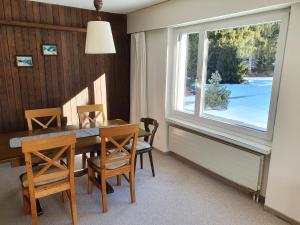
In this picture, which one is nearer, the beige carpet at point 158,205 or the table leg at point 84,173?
the beige carpet at point 158,205

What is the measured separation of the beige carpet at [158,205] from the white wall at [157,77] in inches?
37.5

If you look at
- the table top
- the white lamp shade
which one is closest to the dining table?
the table top

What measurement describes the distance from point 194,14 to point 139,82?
1.59 meters

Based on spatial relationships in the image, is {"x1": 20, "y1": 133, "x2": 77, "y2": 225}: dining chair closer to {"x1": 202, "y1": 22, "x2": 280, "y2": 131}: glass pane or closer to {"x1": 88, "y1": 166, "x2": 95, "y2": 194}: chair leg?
{"x1": 88, "y1": 166, "x2": 95, "y2": 194}: chair leg

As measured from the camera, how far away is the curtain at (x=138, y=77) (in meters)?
4.04

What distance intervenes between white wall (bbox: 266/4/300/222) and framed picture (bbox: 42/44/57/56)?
3.18 meters

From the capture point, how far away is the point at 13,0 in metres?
3.25

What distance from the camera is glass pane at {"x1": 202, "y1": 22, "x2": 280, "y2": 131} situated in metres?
2.56

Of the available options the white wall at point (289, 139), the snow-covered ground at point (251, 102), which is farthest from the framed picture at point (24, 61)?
the white wall at point (289, 139)

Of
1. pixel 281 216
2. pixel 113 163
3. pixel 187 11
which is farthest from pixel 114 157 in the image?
pixel 187 11

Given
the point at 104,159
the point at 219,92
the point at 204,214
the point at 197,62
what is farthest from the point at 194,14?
the point at 204,214

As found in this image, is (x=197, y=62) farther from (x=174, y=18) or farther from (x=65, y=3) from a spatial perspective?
(x=65, y=3)

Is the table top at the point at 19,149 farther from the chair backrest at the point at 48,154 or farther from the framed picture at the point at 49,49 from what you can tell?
the framed picture at the point at 49,49

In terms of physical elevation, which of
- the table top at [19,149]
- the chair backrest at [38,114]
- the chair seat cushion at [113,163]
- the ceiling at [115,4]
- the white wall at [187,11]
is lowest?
the chair seat cushion at [113,163]
